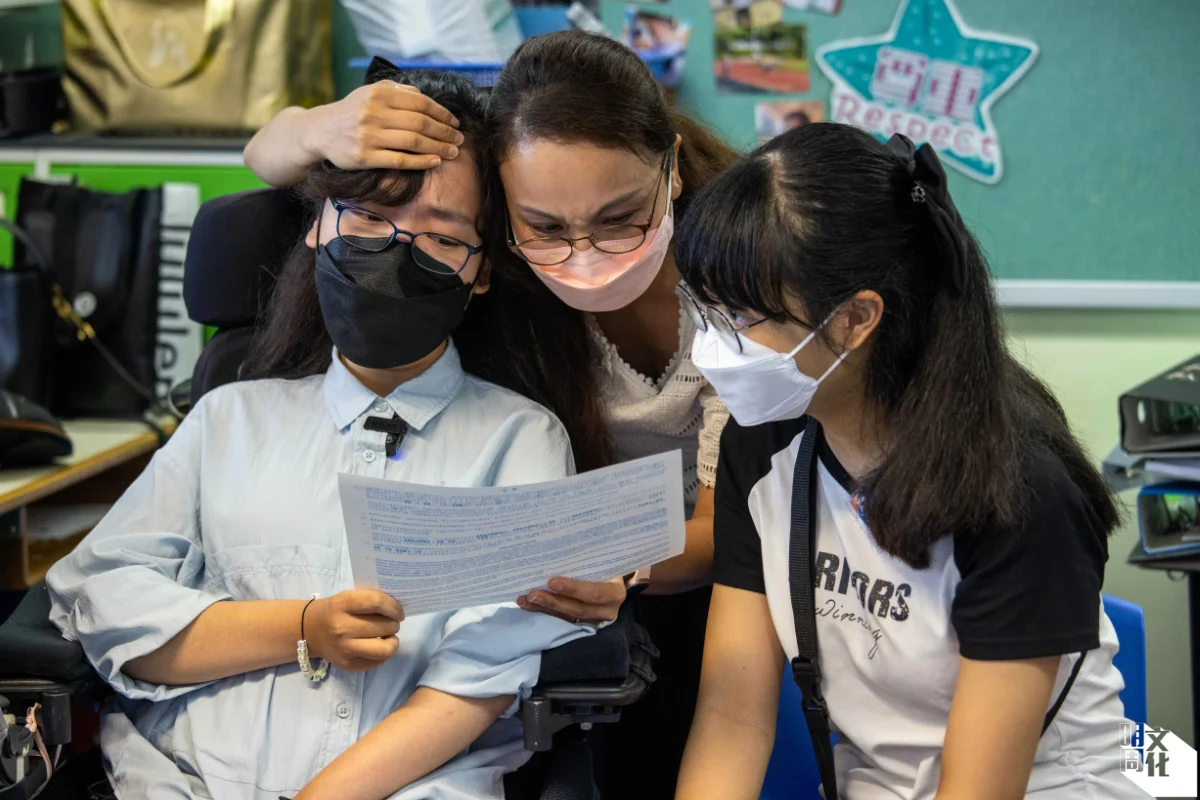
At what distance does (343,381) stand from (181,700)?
16.9 inches

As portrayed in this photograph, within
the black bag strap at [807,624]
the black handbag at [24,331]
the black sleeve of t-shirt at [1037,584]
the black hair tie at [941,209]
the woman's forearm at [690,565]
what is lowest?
the black handbag at [24,331]

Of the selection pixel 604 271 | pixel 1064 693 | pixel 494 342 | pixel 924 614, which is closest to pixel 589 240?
pixel 604 271

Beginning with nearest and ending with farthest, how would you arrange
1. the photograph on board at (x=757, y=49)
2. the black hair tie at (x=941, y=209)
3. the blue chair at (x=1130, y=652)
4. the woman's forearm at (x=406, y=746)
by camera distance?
the black hair tie at (x=941, y=209), the woman's forearm at (x=406, y=746), the blue chair at (x=1130, y=652), the photograph on board at (x=757, y=49)

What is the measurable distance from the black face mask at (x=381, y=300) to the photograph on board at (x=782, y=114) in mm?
1388

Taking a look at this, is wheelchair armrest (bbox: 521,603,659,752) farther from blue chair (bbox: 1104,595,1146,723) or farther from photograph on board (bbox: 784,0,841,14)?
photograph on board (bbox: 784,0,841,14)

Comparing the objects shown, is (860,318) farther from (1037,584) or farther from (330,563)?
(330,563)

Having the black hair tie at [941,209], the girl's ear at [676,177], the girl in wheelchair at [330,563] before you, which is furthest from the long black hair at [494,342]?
the black hair tie at [941,209]

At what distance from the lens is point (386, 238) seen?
1358 millimetres

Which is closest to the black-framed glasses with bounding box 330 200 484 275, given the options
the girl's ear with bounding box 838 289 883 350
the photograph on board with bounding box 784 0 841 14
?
the girl's ear with bounding box 838 289 883 350

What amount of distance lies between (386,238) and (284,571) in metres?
0.42

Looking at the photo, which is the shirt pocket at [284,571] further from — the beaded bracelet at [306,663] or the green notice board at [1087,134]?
the green notice board at [1087,134]

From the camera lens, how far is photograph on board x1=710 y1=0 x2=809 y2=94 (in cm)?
252

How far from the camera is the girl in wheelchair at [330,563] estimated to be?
125 centimetres

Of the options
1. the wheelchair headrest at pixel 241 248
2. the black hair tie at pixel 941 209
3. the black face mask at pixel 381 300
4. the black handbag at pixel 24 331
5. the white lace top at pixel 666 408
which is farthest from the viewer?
the black handbag at pixel 24 331
